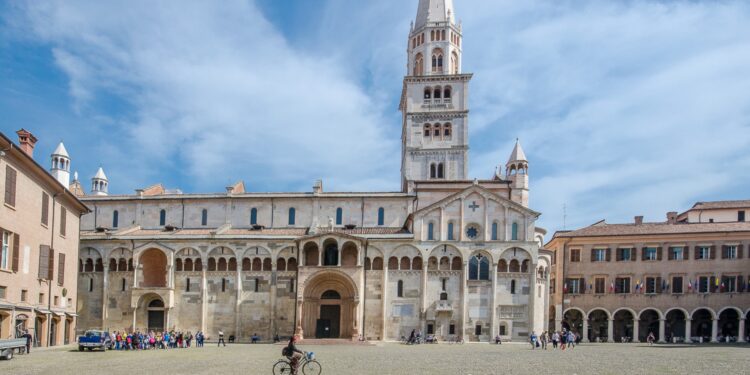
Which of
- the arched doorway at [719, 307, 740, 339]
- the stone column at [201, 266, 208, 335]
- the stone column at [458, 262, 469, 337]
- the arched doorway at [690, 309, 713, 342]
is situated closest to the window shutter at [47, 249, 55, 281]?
the stone column at [201, 266, 208, 335]

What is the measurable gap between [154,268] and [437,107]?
31.6m

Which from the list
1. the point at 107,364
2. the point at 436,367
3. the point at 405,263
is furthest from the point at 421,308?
the point at 107,364

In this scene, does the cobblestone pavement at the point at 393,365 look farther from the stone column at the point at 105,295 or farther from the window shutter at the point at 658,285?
the window shutter at the point at 658,285

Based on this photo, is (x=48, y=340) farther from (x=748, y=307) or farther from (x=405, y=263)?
(x=748, y=307)

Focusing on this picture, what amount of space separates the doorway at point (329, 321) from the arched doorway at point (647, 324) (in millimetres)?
28960

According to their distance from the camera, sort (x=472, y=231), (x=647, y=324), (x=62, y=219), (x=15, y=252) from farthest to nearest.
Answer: (x=647, y=324), (x=472, y=231), (x=62, y=219), (x=15, y=252)

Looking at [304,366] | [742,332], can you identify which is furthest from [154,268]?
[742,332]

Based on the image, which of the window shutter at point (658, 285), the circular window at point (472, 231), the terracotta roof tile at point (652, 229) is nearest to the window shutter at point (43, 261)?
the circular window at point (472, 231)

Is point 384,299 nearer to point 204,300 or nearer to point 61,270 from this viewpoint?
point 204,300

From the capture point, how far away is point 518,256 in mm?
54500

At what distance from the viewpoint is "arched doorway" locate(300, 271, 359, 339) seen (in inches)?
2163

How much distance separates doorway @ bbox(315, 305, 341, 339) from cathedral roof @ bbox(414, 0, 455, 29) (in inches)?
1264

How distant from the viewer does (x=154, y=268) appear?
194 ft

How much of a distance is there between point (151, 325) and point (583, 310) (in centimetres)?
3968
